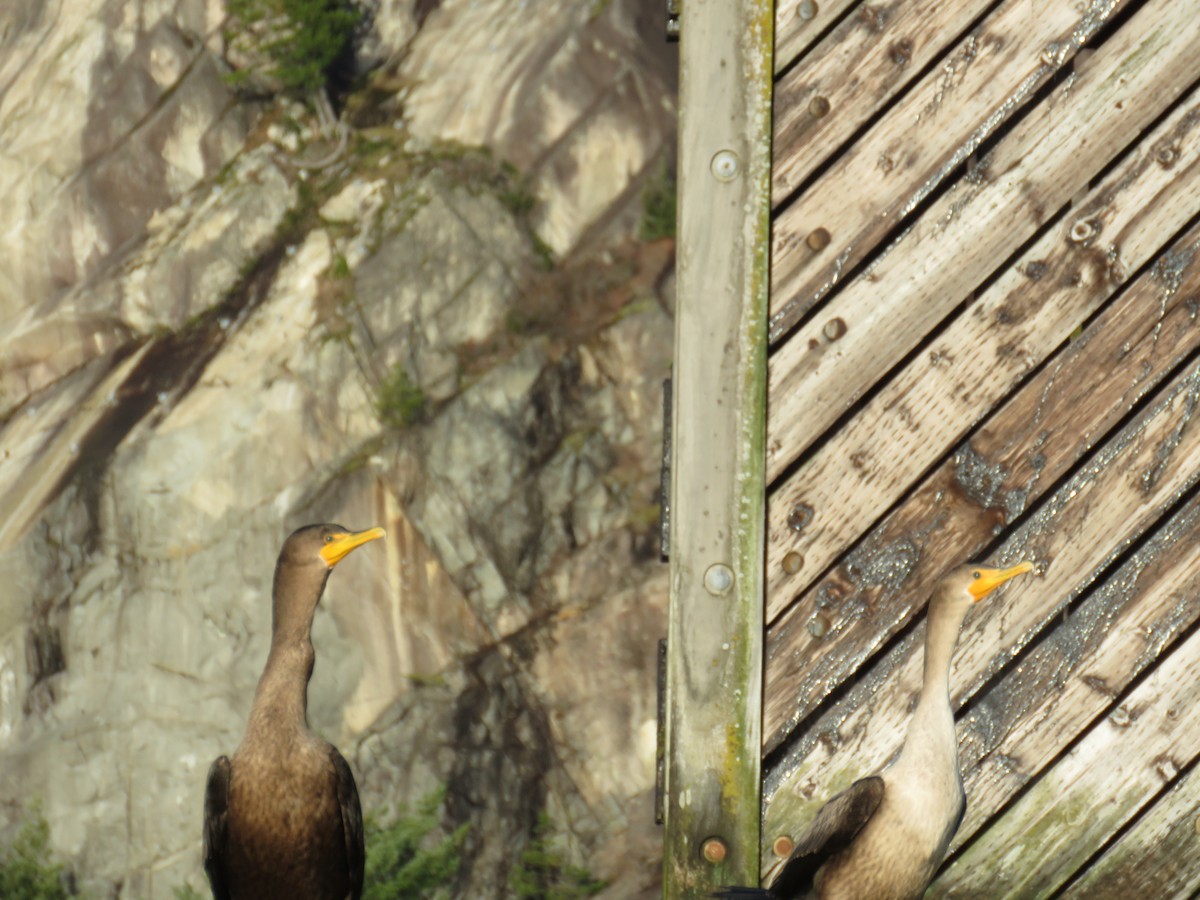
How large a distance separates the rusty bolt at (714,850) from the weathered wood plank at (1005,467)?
393mm

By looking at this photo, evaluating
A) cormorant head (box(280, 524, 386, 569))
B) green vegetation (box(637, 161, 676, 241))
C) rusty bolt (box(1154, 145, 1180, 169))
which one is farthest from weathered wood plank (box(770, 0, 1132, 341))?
green vegetation (box(637, 161, 676, 241))

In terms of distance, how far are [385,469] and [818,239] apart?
10.8m

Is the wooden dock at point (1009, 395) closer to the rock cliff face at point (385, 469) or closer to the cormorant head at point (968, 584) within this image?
the cormorant head at point (968, 584)

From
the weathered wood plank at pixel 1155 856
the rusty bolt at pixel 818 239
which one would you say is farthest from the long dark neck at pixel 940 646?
the rusty bolt at pixel 818 239

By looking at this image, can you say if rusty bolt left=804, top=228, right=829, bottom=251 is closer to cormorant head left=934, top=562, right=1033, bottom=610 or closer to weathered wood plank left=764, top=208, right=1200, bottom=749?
weathered wood plank left=764, top=208, right=1200, bottom=749

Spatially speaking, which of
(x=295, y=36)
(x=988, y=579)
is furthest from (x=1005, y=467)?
(x=295, y=36)

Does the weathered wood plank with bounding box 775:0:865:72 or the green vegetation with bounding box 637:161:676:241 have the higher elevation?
the weathered wood plank with bounding box 775:0:865:72

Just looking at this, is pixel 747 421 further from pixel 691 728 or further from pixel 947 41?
pixel 947 41

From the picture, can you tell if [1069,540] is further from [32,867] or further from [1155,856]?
[32,867]

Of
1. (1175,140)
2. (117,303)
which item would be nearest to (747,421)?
(1175,140)

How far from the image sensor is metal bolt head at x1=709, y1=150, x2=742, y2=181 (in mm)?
3355

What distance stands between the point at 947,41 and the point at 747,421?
1037 mm

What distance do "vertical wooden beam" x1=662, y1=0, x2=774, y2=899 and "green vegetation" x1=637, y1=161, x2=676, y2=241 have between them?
454 inches

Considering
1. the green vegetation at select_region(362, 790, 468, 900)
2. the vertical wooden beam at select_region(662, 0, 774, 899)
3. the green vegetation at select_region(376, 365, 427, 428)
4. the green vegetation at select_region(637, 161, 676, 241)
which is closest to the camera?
the vertical wooden beam at select_region(662, 0, 774, 899)
